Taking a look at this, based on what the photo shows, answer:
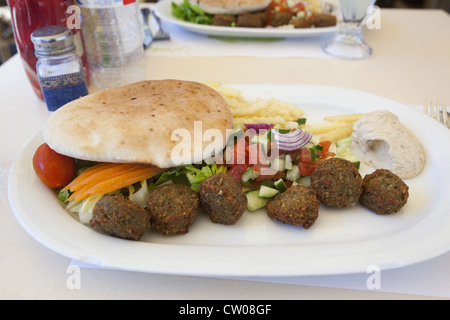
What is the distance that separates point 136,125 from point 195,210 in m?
0.50

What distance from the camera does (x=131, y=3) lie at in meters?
2.82

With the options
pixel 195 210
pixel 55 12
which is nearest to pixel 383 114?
pixel 195 210

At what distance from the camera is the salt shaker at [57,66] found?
224 centimetres

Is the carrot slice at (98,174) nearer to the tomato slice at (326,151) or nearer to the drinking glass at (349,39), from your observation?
the tomato slice at (326,151)

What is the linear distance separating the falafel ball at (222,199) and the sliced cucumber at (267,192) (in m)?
0.12

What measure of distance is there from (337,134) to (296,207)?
0.81 meters

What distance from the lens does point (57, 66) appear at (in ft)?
7.83

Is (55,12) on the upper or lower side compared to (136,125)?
upper

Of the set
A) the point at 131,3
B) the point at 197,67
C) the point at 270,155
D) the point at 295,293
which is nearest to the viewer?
the point at 295,293

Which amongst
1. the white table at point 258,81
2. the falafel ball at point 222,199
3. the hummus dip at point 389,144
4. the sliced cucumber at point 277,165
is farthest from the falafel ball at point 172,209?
the hummus dip at point 389,144

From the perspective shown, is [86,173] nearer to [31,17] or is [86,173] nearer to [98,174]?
[98,174]

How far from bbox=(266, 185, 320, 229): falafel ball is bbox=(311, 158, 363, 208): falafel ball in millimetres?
73

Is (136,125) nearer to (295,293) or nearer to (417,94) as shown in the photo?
(295,293)

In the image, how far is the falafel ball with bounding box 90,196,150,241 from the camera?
1531 mm
